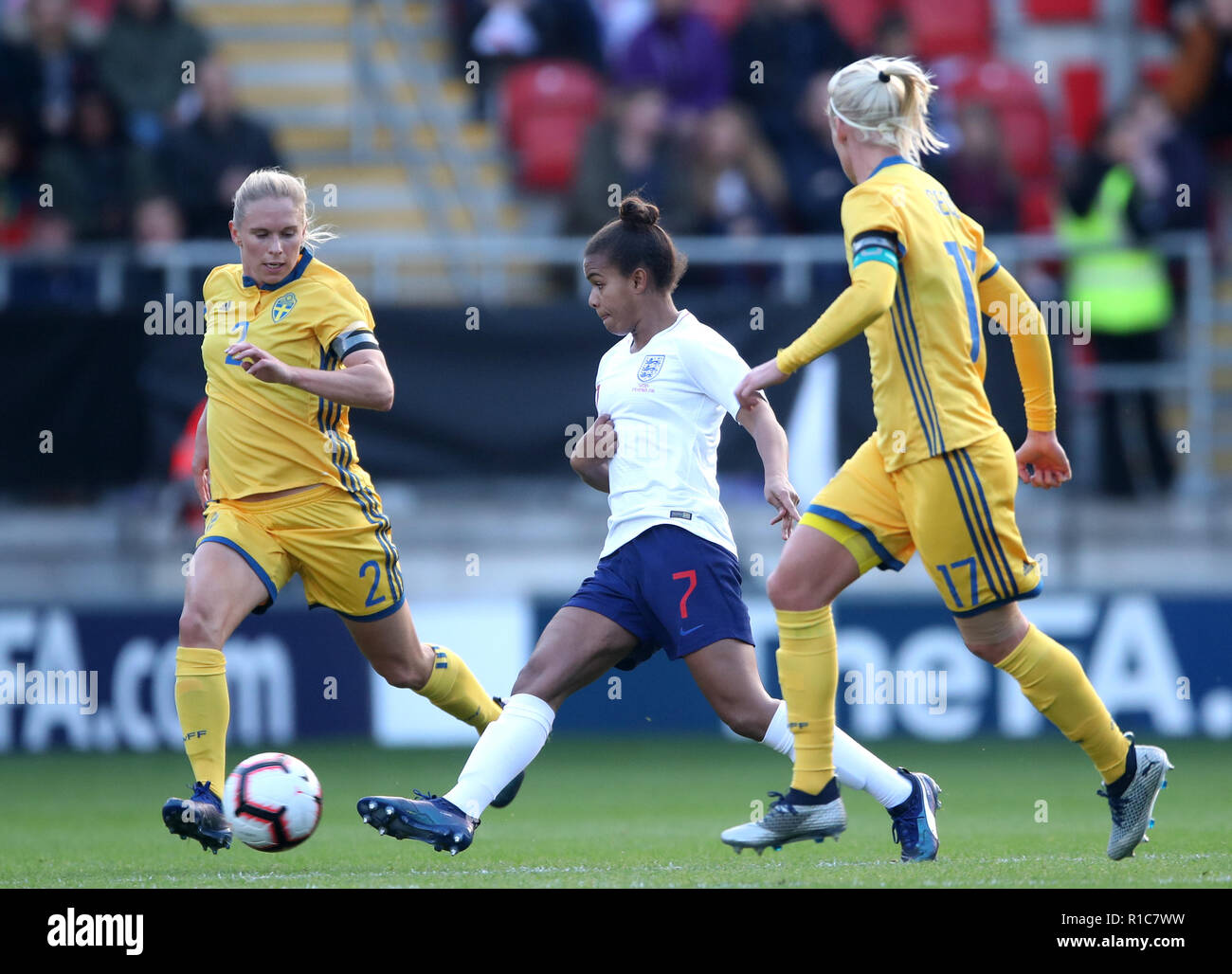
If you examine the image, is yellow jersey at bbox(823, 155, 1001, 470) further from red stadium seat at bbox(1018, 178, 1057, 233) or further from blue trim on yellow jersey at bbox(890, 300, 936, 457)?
red stadium seat at bbox(1018, 178, 1057, 233)

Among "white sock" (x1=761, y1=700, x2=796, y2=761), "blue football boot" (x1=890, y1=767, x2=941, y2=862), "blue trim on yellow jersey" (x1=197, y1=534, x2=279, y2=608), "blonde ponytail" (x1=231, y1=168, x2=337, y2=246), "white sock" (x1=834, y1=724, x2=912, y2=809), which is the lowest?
"blue football boot" (x1=890, y1=767, x2=941, y2=862)

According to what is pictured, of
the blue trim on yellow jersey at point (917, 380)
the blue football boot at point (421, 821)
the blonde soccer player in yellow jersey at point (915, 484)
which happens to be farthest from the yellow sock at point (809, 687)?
the blue football boot at point (421, 821)

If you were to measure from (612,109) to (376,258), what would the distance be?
2009 millimetres

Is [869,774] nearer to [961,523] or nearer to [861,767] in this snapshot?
[861,767]

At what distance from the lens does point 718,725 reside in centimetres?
1054

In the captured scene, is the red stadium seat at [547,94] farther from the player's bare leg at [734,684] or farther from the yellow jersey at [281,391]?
the player's bare leg at [734,684]

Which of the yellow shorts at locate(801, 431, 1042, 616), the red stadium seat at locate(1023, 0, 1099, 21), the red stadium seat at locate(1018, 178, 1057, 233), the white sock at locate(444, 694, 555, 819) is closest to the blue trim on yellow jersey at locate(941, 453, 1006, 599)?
the yellow shorts at locate(801, 431, 1042, 616)

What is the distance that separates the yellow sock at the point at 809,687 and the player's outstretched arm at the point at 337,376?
148cm

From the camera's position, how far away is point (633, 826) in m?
7.05

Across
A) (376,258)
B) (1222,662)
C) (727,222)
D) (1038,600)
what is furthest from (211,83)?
(1222,662)

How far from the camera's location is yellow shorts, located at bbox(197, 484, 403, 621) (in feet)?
19.9

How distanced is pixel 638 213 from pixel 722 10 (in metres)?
9.13

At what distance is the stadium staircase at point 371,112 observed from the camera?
43.4 feet

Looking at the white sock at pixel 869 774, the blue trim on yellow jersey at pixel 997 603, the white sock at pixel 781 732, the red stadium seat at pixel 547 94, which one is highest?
the red stadium seat at pixel 547 94
